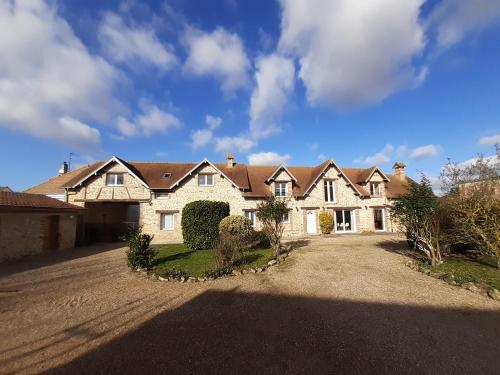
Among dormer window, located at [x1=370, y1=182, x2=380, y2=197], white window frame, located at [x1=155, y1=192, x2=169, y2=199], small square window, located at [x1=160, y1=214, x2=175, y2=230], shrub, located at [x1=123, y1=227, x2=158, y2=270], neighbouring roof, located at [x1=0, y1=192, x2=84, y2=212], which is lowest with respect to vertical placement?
shrub, located at [x1=123, y1=227, x2=158, y2=270]

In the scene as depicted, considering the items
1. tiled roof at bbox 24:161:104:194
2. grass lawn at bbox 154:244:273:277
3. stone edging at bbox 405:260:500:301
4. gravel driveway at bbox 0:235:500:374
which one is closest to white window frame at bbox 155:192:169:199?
tiled roof at bbox 24:161:104:194

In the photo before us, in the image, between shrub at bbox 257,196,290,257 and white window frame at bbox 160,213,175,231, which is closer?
shrub at bbox 257,196,290,257

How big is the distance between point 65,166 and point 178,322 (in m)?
30.3

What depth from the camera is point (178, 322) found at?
5336 mm

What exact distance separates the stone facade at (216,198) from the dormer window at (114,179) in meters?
0.28

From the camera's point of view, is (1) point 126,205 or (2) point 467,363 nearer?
(2) point 467,363

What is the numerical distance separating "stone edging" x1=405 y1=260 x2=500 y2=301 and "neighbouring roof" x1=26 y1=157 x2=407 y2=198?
44.1ft

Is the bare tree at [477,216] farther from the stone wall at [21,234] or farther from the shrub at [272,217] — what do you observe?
the stone wall at [21,234]

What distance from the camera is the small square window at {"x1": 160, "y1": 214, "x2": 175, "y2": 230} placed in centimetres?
2038

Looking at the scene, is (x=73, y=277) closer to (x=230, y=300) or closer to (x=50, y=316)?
(x=50, y=316)

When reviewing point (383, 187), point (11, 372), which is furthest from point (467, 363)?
point (383, 187)

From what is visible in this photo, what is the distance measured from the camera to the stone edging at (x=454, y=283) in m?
6.29

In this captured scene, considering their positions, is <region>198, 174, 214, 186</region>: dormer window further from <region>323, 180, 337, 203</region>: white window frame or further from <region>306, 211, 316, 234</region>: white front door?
<region>323, 180, 337, 203</region>: white window frame

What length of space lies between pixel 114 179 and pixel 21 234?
839cm
